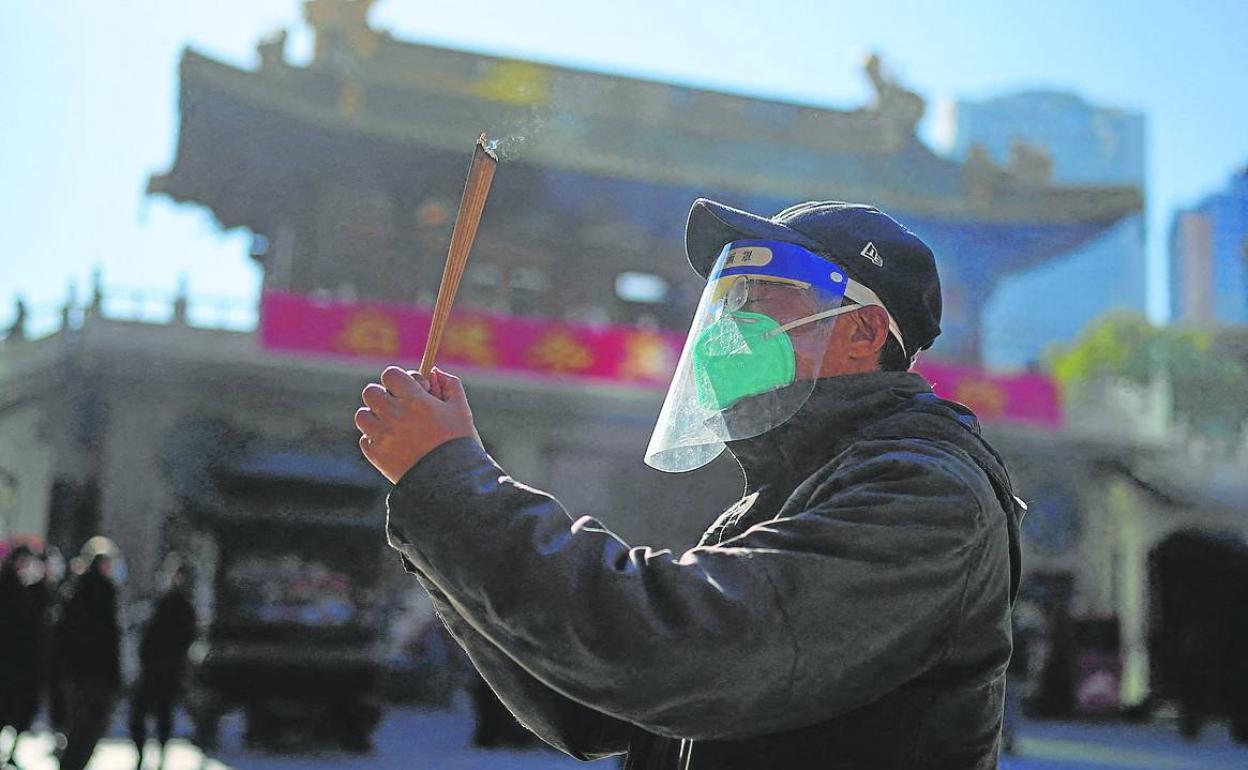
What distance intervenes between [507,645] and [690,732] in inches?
6.9

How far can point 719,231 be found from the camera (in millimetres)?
1453

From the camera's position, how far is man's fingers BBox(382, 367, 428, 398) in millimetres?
1107

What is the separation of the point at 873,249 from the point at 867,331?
9 centimetres

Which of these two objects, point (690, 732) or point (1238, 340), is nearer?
point (690, 732)

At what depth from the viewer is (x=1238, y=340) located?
30328 millimetres

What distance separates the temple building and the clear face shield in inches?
462

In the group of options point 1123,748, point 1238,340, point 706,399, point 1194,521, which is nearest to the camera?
point 706,399

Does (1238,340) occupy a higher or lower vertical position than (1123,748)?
higher

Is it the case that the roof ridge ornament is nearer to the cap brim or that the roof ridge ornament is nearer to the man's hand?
the cap brim

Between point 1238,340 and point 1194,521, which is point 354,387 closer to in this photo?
point 1194,521

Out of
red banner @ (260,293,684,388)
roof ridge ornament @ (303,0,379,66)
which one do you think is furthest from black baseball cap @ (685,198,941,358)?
roof ridge ornament @ (303,0,379,66)

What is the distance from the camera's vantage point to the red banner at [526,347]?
15.3 metres

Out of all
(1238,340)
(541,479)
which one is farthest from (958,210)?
(1238,340)

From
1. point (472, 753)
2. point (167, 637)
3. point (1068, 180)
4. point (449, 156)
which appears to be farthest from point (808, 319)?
point (1068, 180)
